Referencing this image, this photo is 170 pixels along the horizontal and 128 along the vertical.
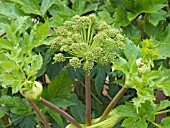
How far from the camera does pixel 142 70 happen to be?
800 millimetres

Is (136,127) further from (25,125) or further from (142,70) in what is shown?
(25,125)

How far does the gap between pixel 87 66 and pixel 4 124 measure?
0.57m

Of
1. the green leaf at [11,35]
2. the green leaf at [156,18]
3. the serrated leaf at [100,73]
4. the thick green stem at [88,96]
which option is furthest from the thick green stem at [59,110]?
the green leaf at [156,18]

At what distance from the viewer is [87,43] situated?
80 centimetres

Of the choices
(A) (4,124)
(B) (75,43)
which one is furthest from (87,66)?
(A) (4,124)

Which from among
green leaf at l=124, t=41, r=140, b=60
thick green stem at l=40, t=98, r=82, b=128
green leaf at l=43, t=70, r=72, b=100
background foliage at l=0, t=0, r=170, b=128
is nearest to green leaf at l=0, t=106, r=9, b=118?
background foliage at l=0, t=0, r=170, b=128

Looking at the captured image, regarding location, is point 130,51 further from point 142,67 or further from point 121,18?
point 121,18

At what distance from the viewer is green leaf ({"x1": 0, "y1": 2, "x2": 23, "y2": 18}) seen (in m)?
1.05

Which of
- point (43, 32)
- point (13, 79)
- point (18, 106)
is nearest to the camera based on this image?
point (13, 79)

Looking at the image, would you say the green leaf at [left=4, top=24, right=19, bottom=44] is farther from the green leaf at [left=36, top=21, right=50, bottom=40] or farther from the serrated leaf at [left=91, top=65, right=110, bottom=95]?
the serrated leaf at [left=91, top=65, right=110, bottom=95]

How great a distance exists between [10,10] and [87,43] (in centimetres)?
33

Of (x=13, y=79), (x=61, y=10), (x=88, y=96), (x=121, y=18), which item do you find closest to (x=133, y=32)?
(x=121, y=18)

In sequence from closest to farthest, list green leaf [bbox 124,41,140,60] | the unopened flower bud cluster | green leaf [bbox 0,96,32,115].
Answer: the unopened flower bud cluster < green leaf [bbox 124,41,140,60] < green leaf [bbox 0,96,32,115]

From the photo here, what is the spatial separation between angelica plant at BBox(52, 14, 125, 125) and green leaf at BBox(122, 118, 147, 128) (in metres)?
0.09
